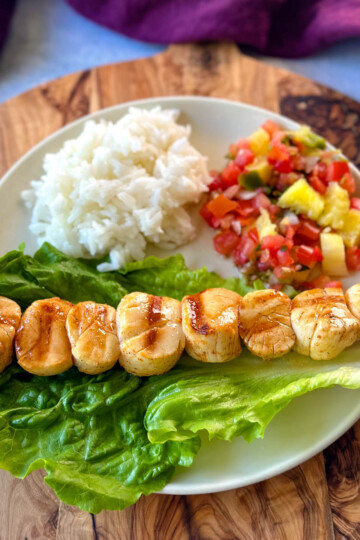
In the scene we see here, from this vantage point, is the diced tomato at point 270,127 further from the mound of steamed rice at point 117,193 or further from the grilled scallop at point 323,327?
the grilled scallop at point 323,327

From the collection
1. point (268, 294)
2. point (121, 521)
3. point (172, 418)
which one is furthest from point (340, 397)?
point (121, 521)

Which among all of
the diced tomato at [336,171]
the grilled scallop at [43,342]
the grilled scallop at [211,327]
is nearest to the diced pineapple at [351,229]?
the diced tomato at [336,171]

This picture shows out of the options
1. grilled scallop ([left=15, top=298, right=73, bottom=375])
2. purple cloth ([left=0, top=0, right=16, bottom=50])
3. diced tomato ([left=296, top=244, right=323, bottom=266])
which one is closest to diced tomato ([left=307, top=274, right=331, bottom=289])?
diced tomato ([left=296, top=244, right=323, bottom=266])

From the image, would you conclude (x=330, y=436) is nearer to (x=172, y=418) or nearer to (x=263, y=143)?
(x=172, y=418)

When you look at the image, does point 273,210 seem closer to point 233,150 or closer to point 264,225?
point 264,225

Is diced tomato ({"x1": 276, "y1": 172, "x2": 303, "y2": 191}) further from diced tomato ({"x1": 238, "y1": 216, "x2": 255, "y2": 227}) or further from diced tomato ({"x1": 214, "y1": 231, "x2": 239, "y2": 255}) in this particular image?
diced tomato ({"x1": 214, "y1": 231, "x2": 239, "y2": 255})

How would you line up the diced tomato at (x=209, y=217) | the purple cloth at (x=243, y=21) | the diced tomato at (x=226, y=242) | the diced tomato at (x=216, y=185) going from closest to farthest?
the diced tomato at (x=226, y=242), the diced tomato at (x=209, y=217), the diced tomato at (x=216, y=185), the purple cloth at (x=243, y=21)

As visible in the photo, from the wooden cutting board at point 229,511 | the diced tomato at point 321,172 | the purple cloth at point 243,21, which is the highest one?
the purple cloth at point 243,21
